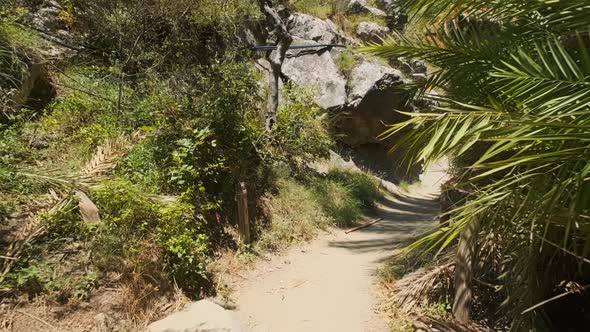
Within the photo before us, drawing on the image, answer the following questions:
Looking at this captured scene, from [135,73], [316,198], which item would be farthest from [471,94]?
[135,73]

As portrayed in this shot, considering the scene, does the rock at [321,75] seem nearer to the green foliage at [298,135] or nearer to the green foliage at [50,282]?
the green foliage at [298,135]

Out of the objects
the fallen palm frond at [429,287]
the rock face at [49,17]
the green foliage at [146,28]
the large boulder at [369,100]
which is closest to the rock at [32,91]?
the green foliage at [146,28]

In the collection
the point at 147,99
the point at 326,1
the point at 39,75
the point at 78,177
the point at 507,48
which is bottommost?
the point at 78,177

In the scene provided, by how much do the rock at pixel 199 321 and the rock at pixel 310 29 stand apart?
12196 mm

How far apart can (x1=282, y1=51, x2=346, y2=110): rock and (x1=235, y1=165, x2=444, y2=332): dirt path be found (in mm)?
6115

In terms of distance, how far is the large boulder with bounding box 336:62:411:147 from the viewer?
13688 millimetres

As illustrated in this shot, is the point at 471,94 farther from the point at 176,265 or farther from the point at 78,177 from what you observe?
the point at 78,177

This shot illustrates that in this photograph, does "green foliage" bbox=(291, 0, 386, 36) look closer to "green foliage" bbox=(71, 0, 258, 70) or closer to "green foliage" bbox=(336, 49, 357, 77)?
"green foliage" bbox=(336, 49, 357, 77)

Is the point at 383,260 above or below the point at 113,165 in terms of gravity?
below

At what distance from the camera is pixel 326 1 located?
1789cm

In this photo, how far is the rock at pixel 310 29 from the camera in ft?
49.9

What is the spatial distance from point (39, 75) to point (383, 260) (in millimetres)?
6385

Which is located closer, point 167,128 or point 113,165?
point 113,165

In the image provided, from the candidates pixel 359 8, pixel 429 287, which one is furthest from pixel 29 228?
pixel 359 8
